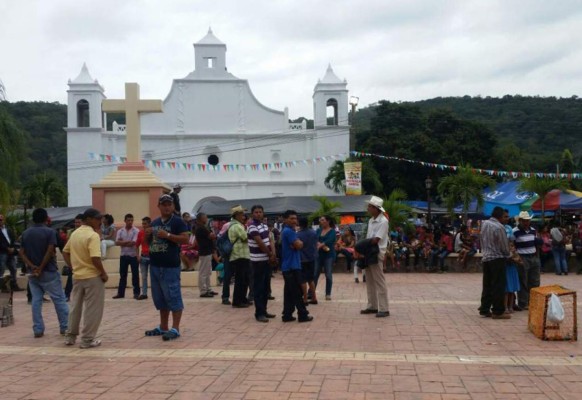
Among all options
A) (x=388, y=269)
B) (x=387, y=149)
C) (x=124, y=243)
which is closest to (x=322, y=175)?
(x=387, y=149)

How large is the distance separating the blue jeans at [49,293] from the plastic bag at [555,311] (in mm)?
5724

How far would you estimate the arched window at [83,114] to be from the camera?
146 feet

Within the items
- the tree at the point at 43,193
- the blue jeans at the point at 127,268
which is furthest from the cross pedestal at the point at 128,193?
the tree at the point at 43,193

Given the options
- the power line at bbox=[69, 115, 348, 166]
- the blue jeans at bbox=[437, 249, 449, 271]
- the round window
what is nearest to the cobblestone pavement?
the blue jeans at bbox=[437, 249, 449, 271]

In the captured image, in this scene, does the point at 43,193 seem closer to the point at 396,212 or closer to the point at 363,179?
the point at 363,179

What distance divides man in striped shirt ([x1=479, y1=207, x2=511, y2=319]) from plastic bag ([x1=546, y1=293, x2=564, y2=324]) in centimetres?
144

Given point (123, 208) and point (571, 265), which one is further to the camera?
point (571, 265)

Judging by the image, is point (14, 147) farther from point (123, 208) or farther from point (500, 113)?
point (500, 113)

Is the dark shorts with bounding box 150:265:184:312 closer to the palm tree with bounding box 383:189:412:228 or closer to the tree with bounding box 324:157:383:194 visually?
the palm tree with bounding box 383:189:412:228

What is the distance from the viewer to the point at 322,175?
45.8m

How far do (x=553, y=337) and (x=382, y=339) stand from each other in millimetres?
1954

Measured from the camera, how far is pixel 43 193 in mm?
38688

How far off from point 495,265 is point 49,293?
5.94 meters

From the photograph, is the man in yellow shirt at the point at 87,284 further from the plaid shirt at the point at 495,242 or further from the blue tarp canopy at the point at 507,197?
the blue tarp canopy at the point at 507,197
